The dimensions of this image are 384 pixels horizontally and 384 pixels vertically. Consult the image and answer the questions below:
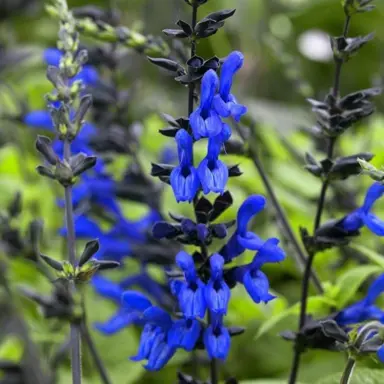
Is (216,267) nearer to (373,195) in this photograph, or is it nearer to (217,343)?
(217,343)

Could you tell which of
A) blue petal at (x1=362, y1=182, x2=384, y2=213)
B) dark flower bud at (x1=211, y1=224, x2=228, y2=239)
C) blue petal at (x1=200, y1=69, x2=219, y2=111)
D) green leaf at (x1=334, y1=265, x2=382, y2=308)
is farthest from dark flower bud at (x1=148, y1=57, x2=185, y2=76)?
green leaf at (x1=334, y1=265, x2=382, y2=308)

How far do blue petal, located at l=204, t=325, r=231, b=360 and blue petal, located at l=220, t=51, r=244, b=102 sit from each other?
19cm

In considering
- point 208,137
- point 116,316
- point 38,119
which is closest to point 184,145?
point 208,137

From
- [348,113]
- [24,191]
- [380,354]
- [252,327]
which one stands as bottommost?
[252,327]

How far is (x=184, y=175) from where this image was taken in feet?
1.83

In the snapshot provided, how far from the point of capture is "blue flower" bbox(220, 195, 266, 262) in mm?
621

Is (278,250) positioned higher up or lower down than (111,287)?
higher up

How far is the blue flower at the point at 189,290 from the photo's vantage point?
1.80ft

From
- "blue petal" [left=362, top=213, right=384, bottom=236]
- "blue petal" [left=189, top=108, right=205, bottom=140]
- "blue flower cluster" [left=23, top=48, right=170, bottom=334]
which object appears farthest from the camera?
"blue flower cluster" [left=23, top=48, right=170, bottom=334]

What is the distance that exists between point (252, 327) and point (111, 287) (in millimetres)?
211

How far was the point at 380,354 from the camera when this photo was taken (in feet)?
1.72

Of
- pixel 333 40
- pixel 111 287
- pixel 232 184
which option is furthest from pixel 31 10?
pixel 333 40

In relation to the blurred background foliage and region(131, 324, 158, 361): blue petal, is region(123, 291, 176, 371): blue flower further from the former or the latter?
the blurred background foliage

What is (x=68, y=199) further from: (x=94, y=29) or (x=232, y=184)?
(x=232, y=184)
